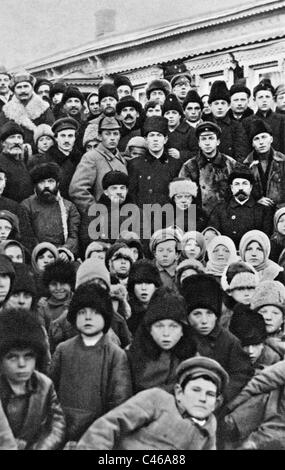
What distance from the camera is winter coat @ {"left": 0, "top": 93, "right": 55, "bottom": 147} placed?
4.88m

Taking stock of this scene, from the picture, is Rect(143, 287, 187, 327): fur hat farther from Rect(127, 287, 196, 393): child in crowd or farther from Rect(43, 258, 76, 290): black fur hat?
Rect(43, 258, 76, 290): black fur hat

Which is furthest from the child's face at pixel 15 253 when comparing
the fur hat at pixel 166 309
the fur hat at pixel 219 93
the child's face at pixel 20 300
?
the fur hat at pixel 219 93

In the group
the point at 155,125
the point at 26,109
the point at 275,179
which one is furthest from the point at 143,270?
the point at 26,109

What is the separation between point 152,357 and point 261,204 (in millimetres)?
1488

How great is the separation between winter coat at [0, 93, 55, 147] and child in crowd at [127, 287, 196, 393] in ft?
7.16

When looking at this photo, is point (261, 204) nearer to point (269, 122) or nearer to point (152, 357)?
point (269, 122)

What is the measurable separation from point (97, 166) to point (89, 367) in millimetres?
1673

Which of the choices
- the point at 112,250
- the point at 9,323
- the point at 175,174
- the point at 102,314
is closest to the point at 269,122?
the point at 175,174

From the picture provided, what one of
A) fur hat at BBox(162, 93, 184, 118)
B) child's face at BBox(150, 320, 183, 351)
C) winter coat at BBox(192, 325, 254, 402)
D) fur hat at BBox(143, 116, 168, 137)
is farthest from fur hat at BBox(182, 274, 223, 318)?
fur hat at BBox(162, 93, 184, 118)

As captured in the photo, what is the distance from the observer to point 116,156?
4406mm

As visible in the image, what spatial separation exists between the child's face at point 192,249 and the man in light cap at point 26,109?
159cm

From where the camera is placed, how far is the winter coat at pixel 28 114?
488 cm

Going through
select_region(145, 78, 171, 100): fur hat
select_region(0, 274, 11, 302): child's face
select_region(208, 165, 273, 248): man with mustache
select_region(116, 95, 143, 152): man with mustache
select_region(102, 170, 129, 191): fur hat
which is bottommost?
select_region(0, 274, 11, 302): child's face

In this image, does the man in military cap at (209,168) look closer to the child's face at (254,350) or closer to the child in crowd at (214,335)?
the child in crowd at (214,335)
